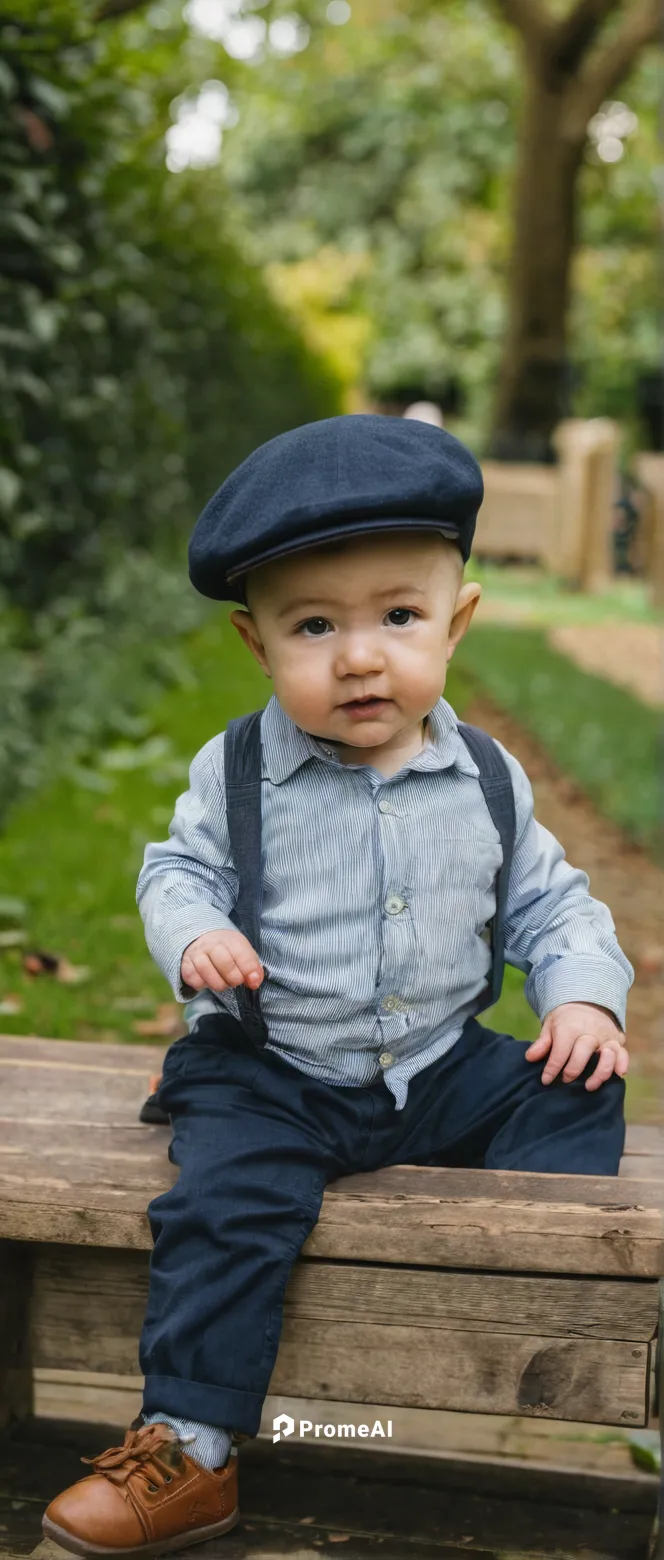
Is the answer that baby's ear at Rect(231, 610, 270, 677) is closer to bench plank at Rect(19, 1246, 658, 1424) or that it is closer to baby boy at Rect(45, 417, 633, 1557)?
baby boy at Rect(45, 417, 633, 1557)

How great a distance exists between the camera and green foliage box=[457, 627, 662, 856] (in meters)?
4.98

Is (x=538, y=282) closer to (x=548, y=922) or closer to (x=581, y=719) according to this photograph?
(x=581, y=719)

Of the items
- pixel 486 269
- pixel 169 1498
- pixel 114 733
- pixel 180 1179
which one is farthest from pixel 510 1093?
pixel 486 269

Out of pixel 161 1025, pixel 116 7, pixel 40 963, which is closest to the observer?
pixel 161 1025

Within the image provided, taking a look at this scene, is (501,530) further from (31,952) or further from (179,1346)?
(179,1346)

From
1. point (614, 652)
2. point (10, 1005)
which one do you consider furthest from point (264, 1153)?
point (614, 652)

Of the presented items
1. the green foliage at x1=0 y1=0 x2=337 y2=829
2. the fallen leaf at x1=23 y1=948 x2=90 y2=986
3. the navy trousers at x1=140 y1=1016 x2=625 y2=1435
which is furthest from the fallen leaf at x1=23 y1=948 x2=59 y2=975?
the navy trousers at x1=140 y1=1016 x2=625 y2=1435

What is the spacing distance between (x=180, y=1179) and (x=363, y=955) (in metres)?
0.33

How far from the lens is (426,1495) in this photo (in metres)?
2.16

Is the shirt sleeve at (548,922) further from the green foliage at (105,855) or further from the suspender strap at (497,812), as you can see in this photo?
the green foliage at (105,855)

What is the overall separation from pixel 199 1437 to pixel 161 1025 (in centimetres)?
183

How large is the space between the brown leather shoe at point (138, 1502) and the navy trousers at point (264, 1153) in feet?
0.16

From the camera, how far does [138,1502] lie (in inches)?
69.6

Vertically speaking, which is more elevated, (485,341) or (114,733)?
(485,341)
